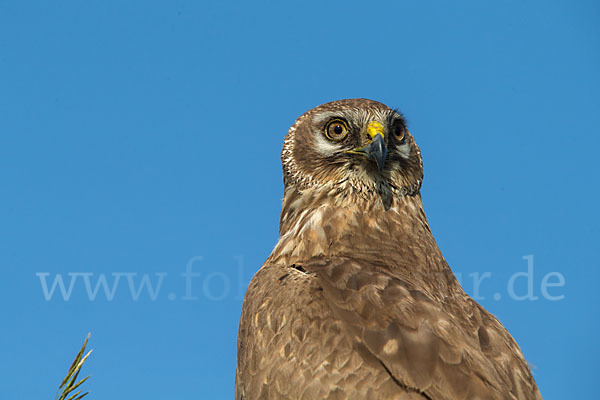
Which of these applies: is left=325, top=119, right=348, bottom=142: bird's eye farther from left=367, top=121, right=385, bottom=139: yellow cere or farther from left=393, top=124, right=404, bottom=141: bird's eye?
left=393, top=124, right=404, bottom=141: bird's eye

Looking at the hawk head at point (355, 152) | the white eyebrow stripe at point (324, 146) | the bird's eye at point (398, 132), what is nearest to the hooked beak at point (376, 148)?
the hawk head at point (355, 152)

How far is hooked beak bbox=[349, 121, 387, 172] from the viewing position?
6.31 meters

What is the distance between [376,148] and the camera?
6363 millimetres

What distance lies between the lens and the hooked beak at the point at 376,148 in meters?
6.31

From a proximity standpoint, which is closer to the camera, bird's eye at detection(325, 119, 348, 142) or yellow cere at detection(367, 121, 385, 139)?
yellow cere at detection(367, 121, 385, 139)

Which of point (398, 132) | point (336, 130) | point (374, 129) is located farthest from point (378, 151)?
point (398, 132)

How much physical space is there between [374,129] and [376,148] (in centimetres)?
27

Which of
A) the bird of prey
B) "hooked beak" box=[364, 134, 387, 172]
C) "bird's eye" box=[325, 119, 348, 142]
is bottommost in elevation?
the bird of prey

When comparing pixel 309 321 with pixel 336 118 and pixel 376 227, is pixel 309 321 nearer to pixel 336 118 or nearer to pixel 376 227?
pixel 376 227

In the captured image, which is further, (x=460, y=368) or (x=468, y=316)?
(x=468, y=316)

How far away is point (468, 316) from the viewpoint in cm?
566

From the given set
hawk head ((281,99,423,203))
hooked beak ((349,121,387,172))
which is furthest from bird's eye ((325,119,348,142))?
hooked beak ((349,121,387,172))

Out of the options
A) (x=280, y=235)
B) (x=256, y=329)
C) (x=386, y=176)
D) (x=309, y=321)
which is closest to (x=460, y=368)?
(x=309, y=321)

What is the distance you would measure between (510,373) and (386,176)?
7.14ft
